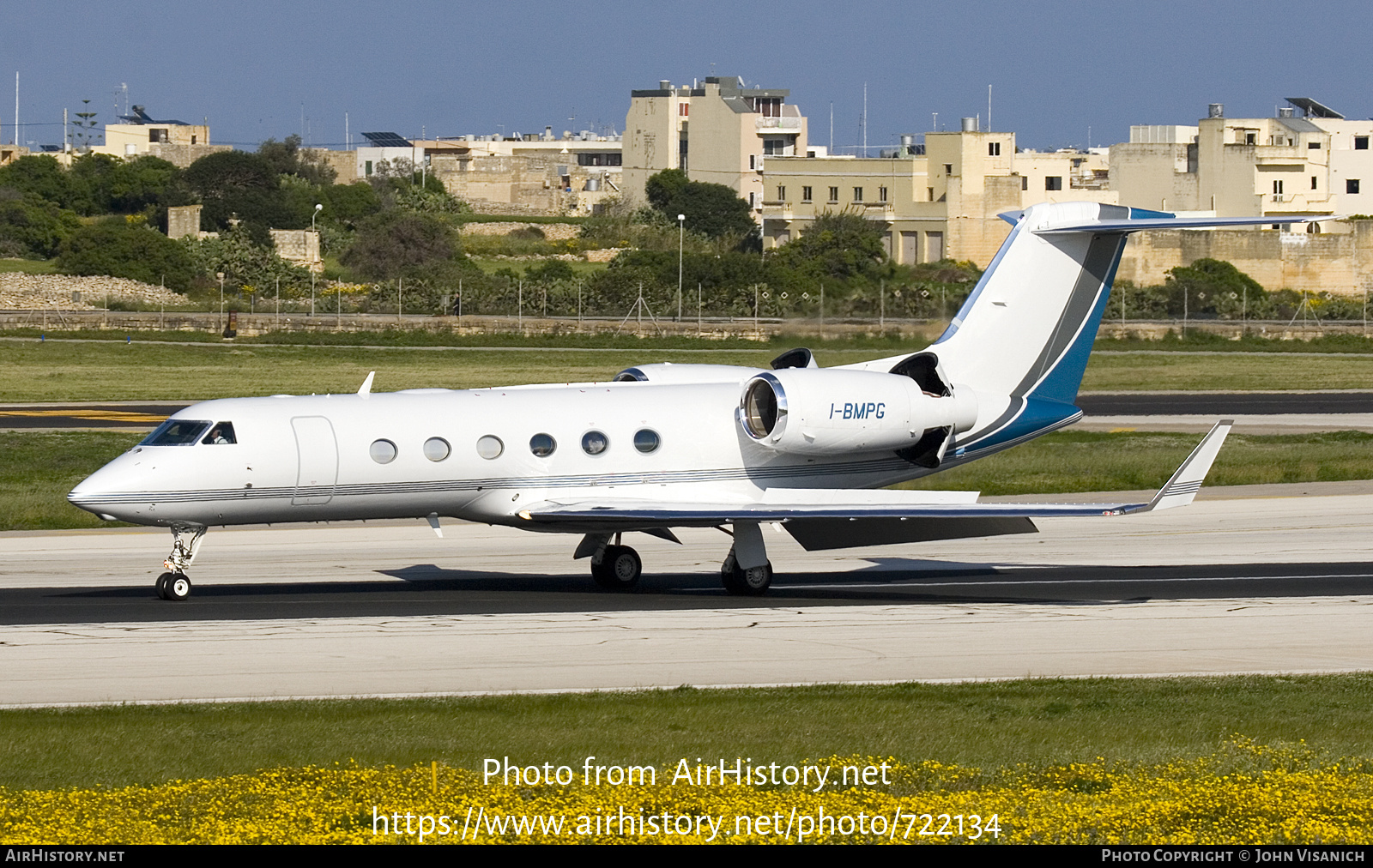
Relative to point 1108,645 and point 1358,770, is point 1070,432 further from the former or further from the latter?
point 1358,770

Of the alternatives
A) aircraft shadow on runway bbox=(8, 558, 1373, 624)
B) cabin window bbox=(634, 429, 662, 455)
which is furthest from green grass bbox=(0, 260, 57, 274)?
cabin window bbox=(634, 429, 662, 455)

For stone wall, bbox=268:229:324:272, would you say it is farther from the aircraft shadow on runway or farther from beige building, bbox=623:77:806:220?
the aircraft shadow on runway

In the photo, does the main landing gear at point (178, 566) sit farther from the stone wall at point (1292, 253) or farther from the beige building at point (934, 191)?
the stone wall at point (1292, 253)

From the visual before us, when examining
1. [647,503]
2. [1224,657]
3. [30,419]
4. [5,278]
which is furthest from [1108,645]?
[5,278]

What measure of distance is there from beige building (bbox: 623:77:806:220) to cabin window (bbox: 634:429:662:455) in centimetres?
13282

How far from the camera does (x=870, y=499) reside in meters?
21.7

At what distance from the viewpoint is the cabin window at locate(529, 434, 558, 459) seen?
21.6 metres

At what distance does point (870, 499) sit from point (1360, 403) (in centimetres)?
3645

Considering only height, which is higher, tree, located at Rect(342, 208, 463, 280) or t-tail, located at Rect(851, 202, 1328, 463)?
tree, located at Rect(342, 208, 463, 280)

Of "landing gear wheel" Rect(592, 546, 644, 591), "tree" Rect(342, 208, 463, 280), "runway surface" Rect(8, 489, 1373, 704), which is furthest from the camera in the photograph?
"tree" Rect(342, 208, 463, 280)

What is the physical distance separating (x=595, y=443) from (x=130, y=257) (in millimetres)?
91130

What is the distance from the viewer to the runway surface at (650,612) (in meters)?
16.8

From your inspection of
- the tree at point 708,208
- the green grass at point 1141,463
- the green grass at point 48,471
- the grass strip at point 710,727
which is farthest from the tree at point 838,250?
the grass strip at point 710,727

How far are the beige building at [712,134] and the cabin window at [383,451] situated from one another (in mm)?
134303
